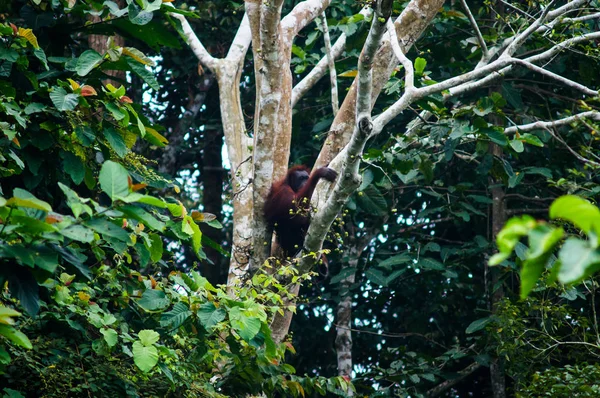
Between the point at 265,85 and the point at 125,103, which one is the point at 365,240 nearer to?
the point at 265,85

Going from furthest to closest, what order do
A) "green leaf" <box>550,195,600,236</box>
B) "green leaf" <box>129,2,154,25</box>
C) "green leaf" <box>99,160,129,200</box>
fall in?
"green leaf" <box>129,2,154,25</box>, "green leaf" <box>99,160,129,200</box>, "green leaf" <box>550,195,600,236</box>

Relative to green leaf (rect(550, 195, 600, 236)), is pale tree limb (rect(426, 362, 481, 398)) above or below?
above

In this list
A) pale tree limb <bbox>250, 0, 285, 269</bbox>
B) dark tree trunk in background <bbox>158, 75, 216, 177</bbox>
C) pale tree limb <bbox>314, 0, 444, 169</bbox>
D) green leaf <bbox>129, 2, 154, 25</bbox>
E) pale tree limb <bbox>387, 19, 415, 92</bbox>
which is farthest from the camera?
dark tree trunk in background <bbox>158, 75, 216, 177</bbox>

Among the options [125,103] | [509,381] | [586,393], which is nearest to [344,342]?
[509,381]

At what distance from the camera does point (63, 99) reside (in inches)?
159

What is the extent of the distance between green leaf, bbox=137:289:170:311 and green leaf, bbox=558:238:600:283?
9.36 feet

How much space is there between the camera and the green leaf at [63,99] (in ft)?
13.1

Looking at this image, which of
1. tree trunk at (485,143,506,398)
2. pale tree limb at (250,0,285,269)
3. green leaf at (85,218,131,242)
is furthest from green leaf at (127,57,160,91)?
tree trunk at (485,143,506,398)

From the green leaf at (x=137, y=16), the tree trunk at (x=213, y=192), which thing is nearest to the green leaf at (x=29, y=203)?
the green leaf at (x=137, y=16)

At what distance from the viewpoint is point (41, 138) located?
14.1ft

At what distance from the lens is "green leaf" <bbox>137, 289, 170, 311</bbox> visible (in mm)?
3939

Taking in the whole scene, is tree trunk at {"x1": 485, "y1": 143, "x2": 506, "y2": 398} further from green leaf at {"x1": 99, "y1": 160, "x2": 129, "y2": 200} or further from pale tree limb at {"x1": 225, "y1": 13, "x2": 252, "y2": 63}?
green leaf at {"x1": 99, "y1": 160, "x2": 129, "y2": 200}

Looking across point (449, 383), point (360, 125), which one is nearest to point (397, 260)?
point (449, 383)

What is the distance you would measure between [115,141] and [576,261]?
331 centimetres
